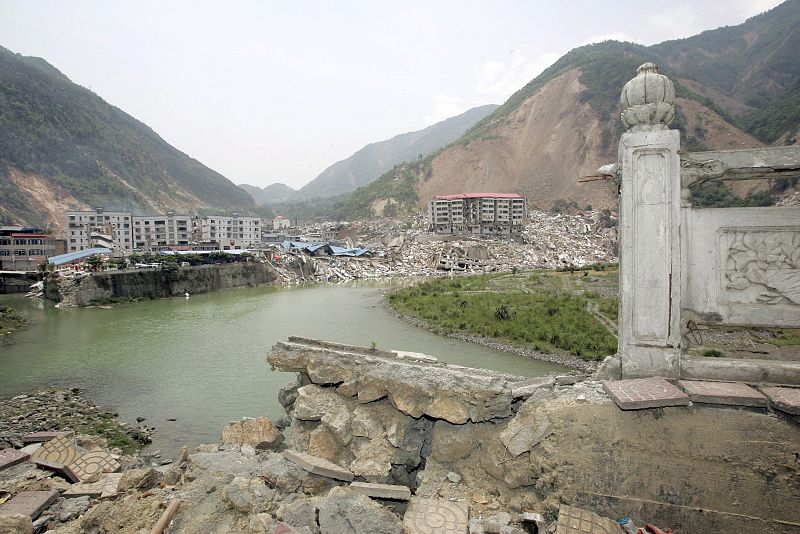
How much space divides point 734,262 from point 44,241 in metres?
49.2

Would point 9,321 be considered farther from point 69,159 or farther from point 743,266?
point 69,159

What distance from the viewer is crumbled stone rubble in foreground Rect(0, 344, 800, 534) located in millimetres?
3203

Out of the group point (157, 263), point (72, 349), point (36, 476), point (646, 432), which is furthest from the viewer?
point (157, 263)

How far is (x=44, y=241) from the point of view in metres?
39.1

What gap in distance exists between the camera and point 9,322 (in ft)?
65.4

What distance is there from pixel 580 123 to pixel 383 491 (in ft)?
256

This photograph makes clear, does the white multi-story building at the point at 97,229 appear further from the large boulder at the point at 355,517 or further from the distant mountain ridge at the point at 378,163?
the distant mountain ridge at the point at 378,163

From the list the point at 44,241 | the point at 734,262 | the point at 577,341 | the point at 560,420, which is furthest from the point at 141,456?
the point at 44,241

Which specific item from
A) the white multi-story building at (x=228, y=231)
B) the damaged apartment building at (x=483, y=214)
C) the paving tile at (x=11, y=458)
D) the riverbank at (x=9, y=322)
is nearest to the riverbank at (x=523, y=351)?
the paving tile at (x=11, y=458)

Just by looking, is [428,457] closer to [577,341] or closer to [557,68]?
[577,341]

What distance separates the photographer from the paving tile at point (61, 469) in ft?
18.3

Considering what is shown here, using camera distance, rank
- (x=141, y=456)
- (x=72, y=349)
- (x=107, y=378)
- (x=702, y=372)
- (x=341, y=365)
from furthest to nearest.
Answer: (x=72, y=349), (x=107, y=378), (x=141, y=456), (x=341, y=365), (x=702, y=372)

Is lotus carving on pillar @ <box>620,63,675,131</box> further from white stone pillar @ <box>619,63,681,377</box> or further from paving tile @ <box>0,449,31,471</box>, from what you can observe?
paving tile @ <box>0,449,31,471</box>

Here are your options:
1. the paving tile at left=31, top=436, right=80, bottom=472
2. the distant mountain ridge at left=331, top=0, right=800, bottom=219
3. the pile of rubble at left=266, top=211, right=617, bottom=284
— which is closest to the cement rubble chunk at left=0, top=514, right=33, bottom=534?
the paving tile at left=31, top=436, right=80, bottom=472
